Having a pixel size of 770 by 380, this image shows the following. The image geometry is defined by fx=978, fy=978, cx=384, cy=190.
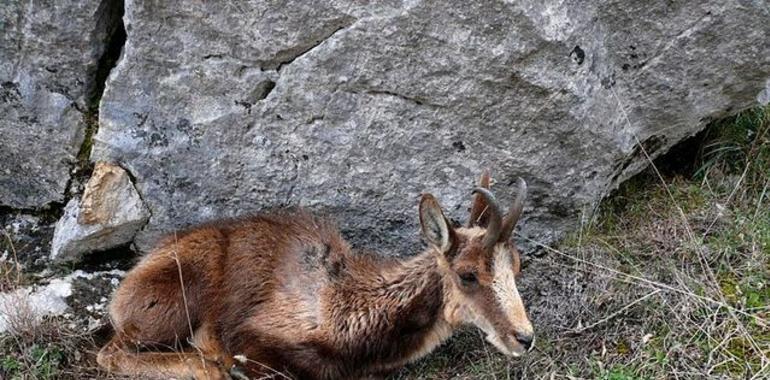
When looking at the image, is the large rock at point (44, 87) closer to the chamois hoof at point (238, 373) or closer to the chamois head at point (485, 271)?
the chamois hoof at point (238, 373)

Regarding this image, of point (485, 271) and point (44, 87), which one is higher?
point (44, 87)

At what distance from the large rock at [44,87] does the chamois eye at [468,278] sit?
2597 mm

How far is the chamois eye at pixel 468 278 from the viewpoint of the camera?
5.47 meters

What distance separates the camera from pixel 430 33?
5.51 meters

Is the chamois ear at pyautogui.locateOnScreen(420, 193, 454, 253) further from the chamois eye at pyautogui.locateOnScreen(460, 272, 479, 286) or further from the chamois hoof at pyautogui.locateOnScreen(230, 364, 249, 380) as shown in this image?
the chamois hoof at pyautogui.locateOnScreen(230, 364, 249, 380)

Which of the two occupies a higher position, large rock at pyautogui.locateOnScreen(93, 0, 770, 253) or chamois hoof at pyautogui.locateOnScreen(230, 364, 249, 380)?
large rock at pyautogui.locateOnScreen(93, 0, 770, 253)

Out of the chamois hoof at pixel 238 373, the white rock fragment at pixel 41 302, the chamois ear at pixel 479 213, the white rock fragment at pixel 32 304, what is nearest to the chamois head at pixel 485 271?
the chamois ear at pixel 479 213

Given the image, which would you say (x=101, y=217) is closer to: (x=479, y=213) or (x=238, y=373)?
(x=238, y=373)

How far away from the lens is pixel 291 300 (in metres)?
5.87

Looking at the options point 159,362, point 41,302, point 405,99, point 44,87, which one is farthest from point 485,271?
point 44,87

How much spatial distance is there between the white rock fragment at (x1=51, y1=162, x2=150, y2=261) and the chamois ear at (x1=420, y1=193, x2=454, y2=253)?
1874 mm

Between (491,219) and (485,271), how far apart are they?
0.31 meters

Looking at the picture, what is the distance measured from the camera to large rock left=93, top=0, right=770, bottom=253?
18.2 feet

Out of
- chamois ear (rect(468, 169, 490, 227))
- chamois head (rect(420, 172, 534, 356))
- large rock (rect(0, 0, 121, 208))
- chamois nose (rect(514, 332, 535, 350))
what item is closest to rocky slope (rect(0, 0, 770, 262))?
large rock (rect(0, 0, 121, 208))
